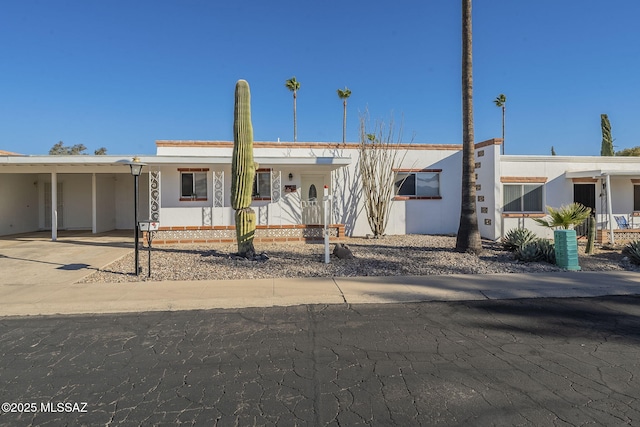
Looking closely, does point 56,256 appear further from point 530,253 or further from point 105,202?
point 530,253

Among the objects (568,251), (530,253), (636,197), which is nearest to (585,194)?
(636,197)

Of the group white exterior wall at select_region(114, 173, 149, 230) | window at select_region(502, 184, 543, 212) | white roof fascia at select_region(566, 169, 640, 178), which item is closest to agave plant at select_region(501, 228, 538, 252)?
window at select_region(502, 184, 543, 212)

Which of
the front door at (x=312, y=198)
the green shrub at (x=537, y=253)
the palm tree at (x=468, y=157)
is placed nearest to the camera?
the green shrub at (x=537, y=253)

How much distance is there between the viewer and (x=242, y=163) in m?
10.4

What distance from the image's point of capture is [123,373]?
3.94 metres

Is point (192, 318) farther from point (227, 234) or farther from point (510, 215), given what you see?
point (510, 215)

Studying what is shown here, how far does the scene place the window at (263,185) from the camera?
1458cm

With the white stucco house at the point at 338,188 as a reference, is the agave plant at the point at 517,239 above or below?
below

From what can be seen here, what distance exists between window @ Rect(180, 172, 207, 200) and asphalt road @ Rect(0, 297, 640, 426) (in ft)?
29.4

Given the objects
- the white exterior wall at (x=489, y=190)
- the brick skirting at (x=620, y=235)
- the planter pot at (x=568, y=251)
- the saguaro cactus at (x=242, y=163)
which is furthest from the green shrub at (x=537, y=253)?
the saguaro cactus at (x=242, y=163)

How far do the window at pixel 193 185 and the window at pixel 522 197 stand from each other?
11480 mm

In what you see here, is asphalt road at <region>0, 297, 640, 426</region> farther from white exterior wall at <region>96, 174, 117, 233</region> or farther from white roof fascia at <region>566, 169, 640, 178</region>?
white exterior wall at <region>96, 174, 117, 233</region>

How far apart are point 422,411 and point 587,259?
393 inches

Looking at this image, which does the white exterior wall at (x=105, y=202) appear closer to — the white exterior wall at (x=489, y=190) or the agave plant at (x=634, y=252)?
the white exterior wall at (x=489, y=190)
